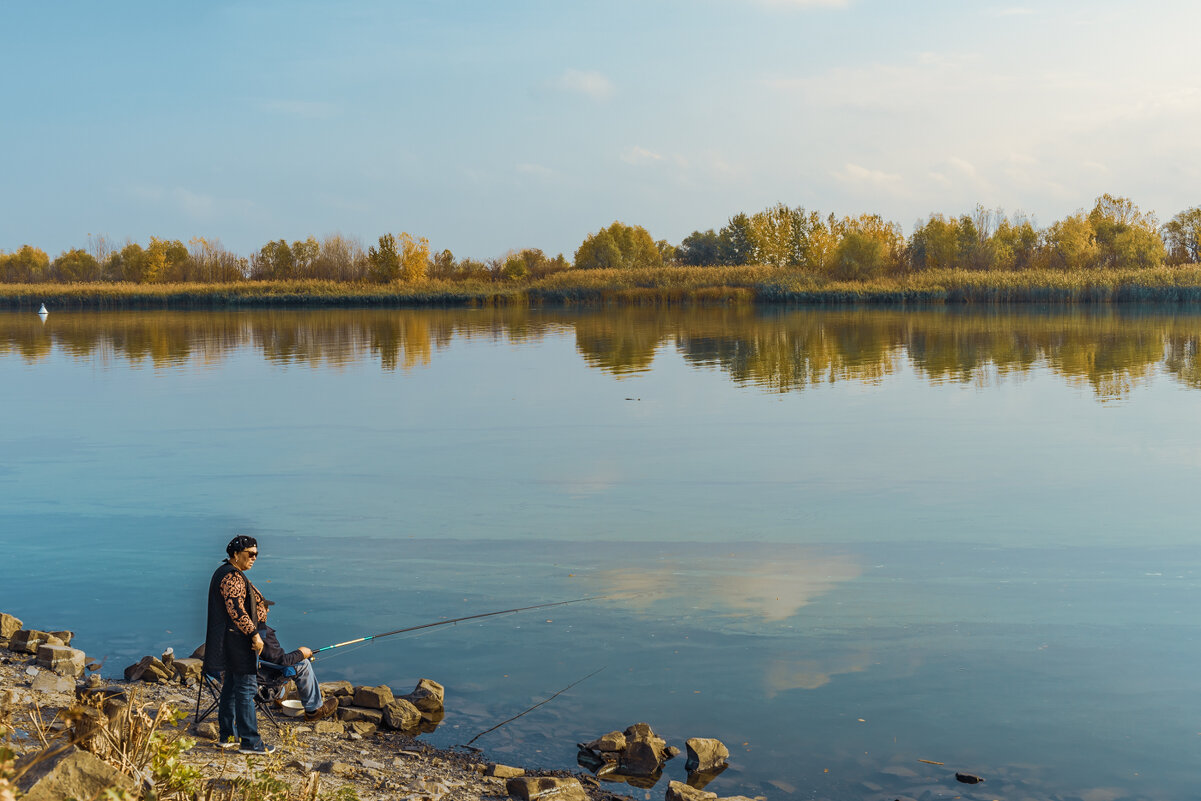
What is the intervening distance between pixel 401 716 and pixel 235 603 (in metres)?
1.08

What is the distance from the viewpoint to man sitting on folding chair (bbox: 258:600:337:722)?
17.1 ft

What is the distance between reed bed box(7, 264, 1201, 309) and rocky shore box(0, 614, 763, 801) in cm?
5220

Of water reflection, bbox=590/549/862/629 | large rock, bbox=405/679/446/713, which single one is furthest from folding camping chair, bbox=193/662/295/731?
water reflection, bbox=590/549/862/629

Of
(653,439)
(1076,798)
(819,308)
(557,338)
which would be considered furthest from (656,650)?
(819,308)

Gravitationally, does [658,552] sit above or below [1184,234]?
below

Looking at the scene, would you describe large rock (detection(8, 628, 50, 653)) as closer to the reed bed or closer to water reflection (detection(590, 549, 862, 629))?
water reflection (detection(590, 549, 862, 629))

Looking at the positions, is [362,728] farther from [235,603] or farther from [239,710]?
[235,603]

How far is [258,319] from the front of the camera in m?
51.2

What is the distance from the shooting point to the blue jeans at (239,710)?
17.1ft

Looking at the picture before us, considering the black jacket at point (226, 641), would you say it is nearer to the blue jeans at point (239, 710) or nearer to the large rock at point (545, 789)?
the blue jeans at point (239, 710)

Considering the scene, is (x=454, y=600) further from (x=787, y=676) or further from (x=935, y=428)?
(x=935, y=428)

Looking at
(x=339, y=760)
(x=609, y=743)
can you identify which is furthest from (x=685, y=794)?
(x=339, y=760)

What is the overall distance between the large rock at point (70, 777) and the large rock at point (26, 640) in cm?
363

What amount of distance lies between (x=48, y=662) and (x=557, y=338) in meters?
28.3
